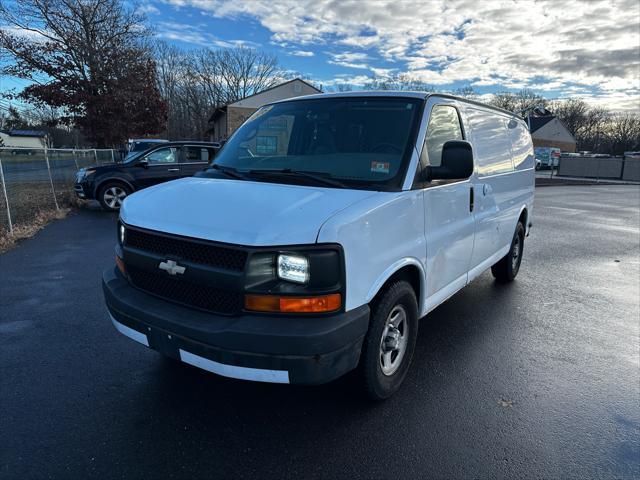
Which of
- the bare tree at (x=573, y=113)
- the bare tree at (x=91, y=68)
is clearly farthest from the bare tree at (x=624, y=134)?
the bare tree at (x=91, y=68)

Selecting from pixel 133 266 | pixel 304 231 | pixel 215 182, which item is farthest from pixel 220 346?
pixel 215 182

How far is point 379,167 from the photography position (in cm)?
299

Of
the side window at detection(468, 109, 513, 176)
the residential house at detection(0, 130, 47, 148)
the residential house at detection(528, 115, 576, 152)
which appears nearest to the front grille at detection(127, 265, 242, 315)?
the side window at detection(468, 109, 513, 176)

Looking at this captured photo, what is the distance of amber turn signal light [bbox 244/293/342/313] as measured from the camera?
2.30m

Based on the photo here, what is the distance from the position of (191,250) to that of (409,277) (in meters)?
1.55

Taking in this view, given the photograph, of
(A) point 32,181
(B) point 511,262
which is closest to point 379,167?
(B) point 511,262

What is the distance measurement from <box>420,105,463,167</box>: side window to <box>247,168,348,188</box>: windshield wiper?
2.24ft

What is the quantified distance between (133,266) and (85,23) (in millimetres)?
26043

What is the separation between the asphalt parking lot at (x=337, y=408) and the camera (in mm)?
2436

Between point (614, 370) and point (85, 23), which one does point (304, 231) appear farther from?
point (85, 23)

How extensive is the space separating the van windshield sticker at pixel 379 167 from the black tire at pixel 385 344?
0.78 m

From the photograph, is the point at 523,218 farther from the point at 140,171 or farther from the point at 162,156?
the point at 140,171

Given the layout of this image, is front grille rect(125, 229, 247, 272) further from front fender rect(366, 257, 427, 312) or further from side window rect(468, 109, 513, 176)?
side window rect(468, 109, 513, 176)

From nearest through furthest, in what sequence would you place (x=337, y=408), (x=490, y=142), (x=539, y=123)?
(x=337, y=408)
(x=490, y=142)
(x=539, y=123)
